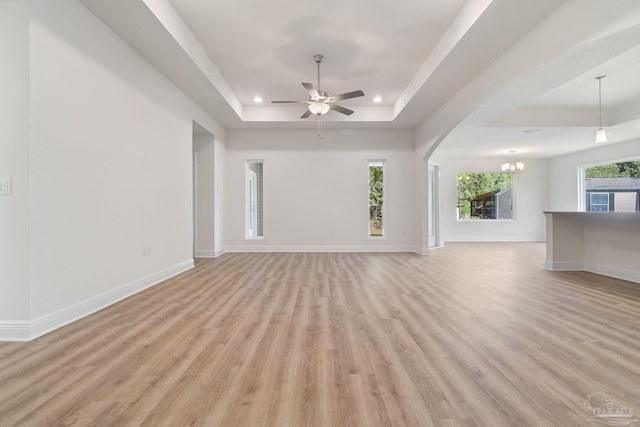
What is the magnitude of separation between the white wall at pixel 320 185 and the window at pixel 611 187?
6.06 metres

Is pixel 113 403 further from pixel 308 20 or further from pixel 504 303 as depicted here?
pixel 308 20

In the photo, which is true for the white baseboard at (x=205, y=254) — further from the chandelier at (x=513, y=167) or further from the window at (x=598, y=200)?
the window at (x=598, y=200)

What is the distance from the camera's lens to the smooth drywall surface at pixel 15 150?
2.05m

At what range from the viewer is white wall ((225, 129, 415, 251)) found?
669cm

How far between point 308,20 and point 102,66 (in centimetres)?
227

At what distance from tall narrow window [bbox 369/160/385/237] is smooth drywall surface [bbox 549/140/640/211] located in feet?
19.7

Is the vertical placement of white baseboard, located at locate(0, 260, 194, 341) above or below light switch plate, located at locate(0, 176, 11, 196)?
below

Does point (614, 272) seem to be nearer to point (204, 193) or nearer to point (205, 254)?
point (205, 254)

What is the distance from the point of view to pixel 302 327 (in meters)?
2.28

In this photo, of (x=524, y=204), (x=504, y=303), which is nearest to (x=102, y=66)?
(x=504, y=303)

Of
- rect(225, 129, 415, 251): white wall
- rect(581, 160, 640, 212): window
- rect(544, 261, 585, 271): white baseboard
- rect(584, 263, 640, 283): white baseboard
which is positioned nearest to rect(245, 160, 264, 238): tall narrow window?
rect(225, 129, 415, 251): white wall

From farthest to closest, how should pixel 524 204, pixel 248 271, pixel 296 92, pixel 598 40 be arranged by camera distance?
1. pixel 524 204
2. pixel 296 92
3. pixel 248 271
4. pixel 598 40

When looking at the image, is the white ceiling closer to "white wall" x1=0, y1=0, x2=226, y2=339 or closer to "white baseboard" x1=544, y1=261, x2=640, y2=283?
"white wall" x1=0, y1=0, x2=226, y2=339

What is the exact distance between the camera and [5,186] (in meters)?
2.06
